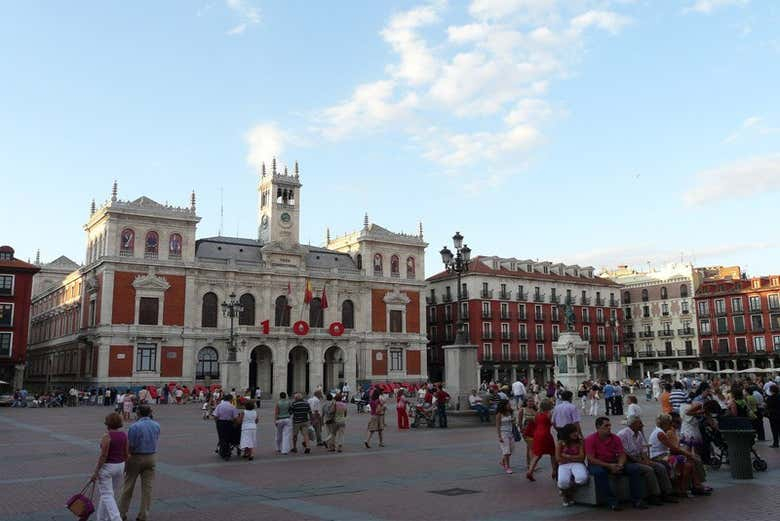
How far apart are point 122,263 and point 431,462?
48.3m

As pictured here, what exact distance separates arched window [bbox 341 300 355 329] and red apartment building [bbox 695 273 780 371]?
41.5 m

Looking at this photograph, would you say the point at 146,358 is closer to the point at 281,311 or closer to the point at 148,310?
the point at 148,310

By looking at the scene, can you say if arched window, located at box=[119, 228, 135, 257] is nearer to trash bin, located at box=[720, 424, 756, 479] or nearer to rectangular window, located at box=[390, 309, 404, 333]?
rectangular window, located at box=[390, 309, 404, 333]

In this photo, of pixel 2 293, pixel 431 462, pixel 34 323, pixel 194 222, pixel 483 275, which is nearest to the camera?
pixel 431 462

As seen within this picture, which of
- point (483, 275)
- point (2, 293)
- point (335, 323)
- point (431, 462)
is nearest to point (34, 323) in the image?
point (2, 293)

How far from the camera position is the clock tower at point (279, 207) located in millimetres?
70188

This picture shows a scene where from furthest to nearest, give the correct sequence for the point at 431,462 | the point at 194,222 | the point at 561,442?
1. the point at 194,222
2. the point at 431,462
3. the point at 561,442

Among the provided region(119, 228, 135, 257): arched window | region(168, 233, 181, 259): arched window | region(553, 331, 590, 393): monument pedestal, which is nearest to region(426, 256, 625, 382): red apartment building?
region(553, 331, 590, 393): monument pedestal

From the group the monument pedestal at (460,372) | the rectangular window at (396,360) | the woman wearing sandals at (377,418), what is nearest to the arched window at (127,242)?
the rectangular window at (396,360)

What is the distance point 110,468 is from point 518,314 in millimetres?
71516

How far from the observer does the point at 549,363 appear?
258 feet

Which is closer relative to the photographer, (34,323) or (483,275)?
(483,275)

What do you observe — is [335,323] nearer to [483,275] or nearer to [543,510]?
[483,275]

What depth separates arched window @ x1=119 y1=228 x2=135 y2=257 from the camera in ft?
195
